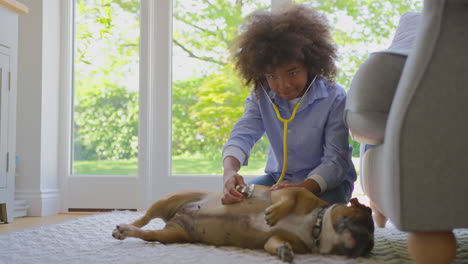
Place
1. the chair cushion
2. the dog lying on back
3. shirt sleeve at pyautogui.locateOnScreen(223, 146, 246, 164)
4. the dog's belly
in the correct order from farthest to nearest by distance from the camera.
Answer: shirt sleeve at pyautogui.locateOnScreen(223, 146, 246, 164), the dog's belly, the dog lying on back, the chair cushion

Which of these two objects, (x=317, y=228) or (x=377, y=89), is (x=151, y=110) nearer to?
(x=317, y=228)

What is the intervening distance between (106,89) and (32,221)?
1.05 metres

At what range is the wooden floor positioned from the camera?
7.87ft

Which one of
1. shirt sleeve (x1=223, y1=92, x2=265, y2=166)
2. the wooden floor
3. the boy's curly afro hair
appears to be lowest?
the wooden floor

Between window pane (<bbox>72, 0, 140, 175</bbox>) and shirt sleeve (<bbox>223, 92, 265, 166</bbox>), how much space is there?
1543mm

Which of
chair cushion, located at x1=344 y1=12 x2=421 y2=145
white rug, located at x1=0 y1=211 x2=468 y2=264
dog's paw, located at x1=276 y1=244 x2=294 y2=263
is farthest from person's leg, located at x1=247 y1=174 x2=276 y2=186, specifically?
chair cushion, located at x1=344 y1=12 x2=421 y2=145

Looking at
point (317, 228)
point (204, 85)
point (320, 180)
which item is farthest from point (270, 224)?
point (204, 85)

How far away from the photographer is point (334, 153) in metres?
1.83

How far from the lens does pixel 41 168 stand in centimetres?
313

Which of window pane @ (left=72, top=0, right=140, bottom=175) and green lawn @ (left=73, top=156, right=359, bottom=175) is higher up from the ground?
window pane @ (left=72, top=0, right=140, bottom=175)

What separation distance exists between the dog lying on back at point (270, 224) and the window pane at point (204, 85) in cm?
156

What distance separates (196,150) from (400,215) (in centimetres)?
239

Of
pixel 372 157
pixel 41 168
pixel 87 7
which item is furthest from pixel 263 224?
pixel 87 7

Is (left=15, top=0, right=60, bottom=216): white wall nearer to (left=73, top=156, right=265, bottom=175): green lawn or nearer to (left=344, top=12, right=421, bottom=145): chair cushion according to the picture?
(left=73, top=156, right=265, bottom=175): green lawn
